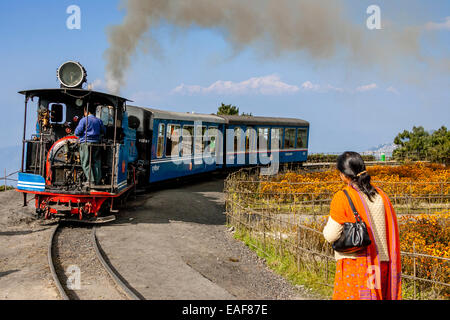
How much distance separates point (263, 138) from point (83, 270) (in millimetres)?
16157

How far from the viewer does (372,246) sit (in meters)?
3.30

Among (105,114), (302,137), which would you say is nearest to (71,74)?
(105,114)

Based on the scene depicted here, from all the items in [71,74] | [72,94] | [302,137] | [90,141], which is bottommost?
[90,141]

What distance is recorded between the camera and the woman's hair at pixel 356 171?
3.37 m

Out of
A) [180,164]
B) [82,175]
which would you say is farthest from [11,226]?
[180,164]

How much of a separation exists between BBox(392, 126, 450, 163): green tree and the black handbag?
94.8 feet

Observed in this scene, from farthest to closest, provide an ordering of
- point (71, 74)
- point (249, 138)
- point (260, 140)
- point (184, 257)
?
point (260, 140) < point (249, 138) < point (71, 74) < point (184, 257)

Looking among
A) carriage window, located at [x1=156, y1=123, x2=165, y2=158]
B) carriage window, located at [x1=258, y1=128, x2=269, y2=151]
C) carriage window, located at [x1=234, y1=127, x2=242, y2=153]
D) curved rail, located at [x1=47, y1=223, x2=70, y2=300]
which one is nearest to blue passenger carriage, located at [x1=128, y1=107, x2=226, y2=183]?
carriage window, located at [x1=156, y1=123, x2=165, y2=158]

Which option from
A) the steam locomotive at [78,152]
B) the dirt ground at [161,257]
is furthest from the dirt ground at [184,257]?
the steam locomotive at [78,152]

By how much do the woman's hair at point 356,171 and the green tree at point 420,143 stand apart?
28650 mm

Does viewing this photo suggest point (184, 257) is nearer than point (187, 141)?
Yes

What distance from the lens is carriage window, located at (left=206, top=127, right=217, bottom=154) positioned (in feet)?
61.0

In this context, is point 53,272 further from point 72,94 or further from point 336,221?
point 72,94

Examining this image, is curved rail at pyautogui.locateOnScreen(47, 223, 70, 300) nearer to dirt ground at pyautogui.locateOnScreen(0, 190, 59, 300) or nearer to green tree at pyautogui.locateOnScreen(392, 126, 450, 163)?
dirt ground at pyautogui.locateOnScreen(0, 190, 59, 300)
